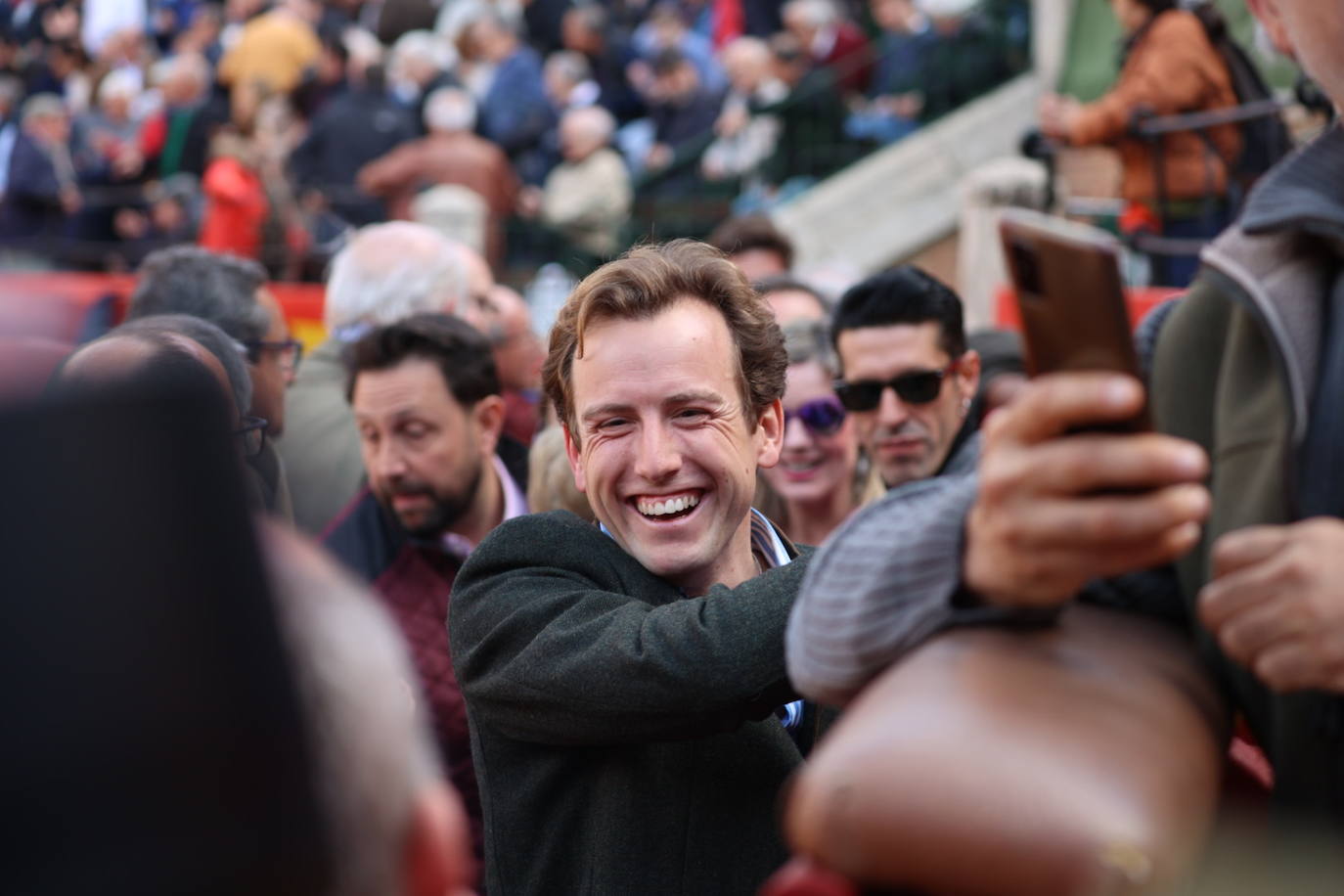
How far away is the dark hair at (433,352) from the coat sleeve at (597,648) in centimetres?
180

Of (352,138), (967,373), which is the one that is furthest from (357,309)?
(352,138)

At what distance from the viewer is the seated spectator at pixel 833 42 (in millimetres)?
12570

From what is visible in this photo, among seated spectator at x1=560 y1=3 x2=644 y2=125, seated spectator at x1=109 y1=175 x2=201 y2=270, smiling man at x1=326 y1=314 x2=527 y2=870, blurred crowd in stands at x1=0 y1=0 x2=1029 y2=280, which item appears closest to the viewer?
smiling man at x1=326 y1=314 x2=527 y2=870

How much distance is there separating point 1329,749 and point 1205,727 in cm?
11

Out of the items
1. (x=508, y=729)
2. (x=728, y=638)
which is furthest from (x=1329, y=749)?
(x=508, y=729)

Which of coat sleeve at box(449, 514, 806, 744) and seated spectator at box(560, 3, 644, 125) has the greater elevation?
coat sleeve at box(449, 514, 806, 744)

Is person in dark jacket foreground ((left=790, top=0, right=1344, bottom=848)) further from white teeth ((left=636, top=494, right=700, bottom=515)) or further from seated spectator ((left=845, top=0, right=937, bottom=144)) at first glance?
seated spectator ((left=845, top=0, right=937, bottom=144))

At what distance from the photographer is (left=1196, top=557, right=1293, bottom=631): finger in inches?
53.9

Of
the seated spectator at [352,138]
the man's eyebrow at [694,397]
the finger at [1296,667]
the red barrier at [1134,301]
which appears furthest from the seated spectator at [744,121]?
the finger at [1296,667]

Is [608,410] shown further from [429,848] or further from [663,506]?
[429,848]

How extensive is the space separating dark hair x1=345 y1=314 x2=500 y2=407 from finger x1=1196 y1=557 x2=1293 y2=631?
3035 millimetres

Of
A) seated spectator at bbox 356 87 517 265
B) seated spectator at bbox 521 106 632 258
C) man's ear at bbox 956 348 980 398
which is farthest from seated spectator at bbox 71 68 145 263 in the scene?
man's ear at bbox 956 348 980 398

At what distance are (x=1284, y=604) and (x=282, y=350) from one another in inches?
136

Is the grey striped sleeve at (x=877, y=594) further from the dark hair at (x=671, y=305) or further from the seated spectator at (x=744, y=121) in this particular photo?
the seated spectator at (x=744, y=121)
